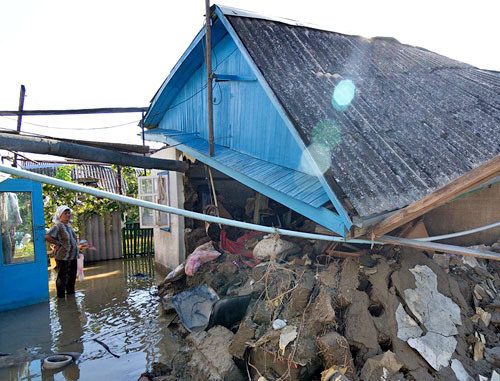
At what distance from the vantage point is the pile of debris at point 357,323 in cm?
380

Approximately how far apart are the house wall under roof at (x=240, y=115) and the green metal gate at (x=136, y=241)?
5497mm

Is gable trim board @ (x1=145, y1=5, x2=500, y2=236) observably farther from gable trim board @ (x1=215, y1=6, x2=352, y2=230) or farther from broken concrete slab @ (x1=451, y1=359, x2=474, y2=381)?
broken concrete slab @ (x1=451, y1=359, x2=474, y2=381)

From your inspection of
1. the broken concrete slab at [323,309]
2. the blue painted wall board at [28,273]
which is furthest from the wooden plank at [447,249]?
the blue painted wall board at [28,273]

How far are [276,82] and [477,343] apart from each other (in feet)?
15.1

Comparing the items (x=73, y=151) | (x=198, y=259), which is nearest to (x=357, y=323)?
(x=198, y=259)

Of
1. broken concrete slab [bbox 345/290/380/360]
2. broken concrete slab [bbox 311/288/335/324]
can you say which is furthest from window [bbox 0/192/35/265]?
broken concrete slab [bbox 345/290/380/360]

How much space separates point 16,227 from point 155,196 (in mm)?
3505

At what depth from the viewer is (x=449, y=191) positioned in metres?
3.45

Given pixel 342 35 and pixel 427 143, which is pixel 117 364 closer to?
pixel 427 143

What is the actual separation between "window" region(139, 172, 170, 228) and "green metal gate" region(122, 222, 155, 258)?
3347 mm

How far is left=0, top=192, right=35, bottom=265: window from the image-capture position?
7.38 m

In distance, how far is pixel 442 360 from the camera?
12.6ft

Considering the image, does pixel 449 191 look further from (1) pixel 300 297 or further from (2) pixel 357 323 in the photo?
(1) pixel 300 297

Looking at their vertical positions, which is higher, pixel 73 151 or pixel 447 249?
pixel 73 151
